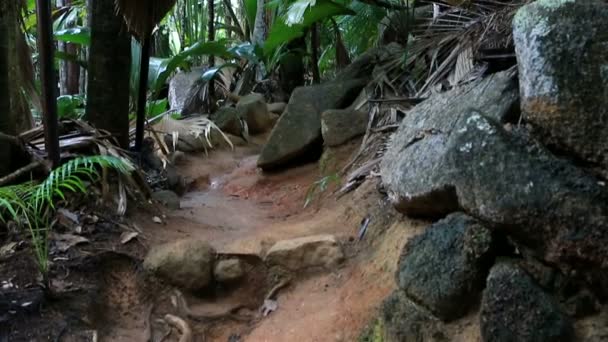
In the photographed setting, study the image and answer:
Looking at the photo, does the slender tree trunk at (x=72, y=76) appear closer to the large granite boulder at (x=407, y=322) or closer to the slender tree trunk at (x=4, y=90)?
the slender tree trunk at (x=4, y=90)

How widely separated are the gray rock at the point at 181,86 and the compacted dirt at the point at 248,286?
4817 mm

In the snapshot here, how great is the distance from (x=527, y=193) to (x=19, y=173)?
2898 millimetres

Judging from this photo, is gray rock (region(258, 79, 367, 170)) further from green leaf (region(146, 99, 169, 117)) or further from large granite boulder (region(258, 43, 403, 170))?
green leaf (region(146, 99, 169, 117))

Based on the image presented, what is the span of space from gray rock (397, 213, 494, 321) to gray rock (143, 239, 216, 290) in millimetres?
1506

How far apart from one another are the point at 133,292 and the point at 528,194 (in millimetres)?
2388

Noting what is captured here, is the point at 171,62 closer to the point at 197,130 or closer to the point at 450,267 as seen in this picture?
the point at 197,130

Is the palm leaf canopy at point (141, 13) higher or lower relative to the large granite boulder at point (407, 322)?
higher

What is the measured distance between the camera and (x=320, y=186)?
4.89 metres

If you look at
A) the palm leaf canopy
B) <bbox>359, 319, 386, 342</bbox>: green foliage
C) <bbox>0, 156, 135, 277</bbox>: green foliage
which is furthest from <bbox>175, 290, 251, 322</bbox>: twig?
the palm leaf canopy

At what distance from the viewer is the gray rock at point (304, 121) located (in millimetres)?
5891

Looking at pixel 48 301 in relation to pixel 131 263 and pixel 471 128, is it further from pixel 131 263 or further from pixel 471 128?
pixel 471 128

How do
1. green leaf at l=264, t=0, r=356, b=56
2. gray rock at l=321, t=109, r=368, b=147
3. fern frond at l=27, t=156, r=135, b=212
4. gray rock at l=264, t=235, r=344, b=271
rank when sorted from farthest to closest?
green leaf at l=264, t=0, r=356, b=56 < gray rock at l=321, t=109, r=368, b=147 < gray rock at l=264, t=235, r=344, b=271 < fern frond at l=27, t=156, r=135, b=212

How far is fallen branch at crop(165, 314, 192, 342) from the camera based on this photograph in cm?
341

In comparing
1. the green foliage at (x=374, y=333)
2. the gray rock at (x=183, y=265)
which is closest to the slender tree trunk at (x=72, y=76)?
the gray rock at (x=183, y=265)
